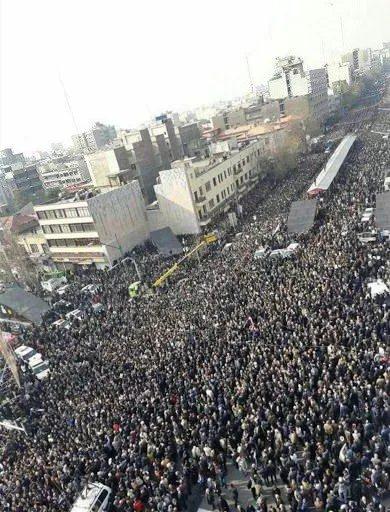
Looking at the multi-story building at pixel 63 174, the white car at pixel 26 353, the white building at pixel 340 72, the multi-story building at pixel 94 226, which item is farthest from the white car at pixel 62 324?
the white building at pixel 340 72

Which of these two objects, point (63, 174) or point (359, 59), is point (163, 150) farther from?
point (359, 59)

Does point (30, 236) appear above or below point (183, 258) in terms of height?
above

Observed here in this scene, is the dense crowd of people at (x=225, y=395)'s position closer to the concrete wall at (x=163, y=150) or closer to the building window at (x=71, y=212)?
the building window at (x=71, y=212)

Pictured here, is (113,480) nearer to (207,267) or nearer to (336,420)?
(336,420)

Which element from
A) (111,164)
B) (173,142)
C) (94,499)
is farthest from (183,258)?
(173,142)

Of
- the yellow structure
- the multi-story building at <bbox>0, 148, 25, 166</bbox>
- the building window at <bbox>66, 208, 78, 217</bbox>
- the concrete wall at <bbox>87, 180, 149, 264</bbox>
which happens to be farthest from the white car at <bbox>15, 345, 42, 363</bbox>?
the multi-story building at <bbox>0, 148, 25, 166</bbox>
